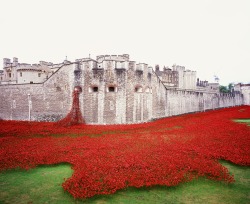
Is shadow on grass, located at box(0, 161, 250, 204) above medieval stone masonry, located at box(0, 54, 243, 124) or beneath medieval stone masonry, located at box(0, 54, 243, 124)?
beneath

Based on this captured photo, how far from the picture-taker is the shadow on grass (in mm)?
5598

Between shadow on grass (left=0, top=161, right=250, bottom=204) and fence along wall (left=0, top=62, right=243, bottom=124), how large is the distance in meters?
12.4

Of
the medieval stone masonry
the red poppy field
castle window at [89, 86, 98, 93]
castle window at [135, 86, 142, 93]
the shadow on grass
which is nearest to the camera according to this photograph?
the shadow on grass

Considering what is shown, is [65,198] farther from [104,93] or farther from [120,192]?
[104,93]

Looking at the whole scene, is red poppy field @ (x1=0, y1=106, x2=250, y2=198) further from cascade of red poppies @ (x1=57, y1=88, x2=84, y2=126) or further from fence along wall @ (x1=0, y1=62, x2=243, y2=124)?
fence along wall @ (x1=0, y1=62, x2=243, y2=124)

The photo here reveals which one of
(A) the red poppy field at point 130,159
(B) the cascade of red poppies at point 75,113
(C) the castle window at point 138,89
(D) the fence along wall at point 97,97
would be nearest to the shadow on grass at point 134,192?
(A) the red poppy field at point 130,159

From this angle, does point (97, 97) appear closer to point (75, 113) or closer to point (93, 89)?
point (93, 89)

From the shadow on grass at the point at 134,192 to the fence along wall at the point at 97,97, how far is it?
12440 millimetres

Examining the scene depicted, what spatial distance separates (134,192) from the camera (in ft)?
19.9

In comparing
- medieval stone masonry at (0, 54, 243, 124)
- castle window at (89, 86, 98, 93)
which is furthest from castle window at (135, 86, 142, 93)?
castle window at (89, 86, 98, 93)

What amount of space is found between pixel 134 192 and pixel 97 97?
1425cm

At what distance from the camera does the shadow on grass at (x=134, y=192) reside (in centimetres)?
560

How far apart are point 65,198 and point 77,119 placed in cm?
1451

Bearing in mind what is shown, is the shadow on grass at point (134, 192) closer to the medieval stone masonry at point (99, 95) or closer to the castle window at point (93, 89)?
the medieval stone masonry at point (99, 95)
